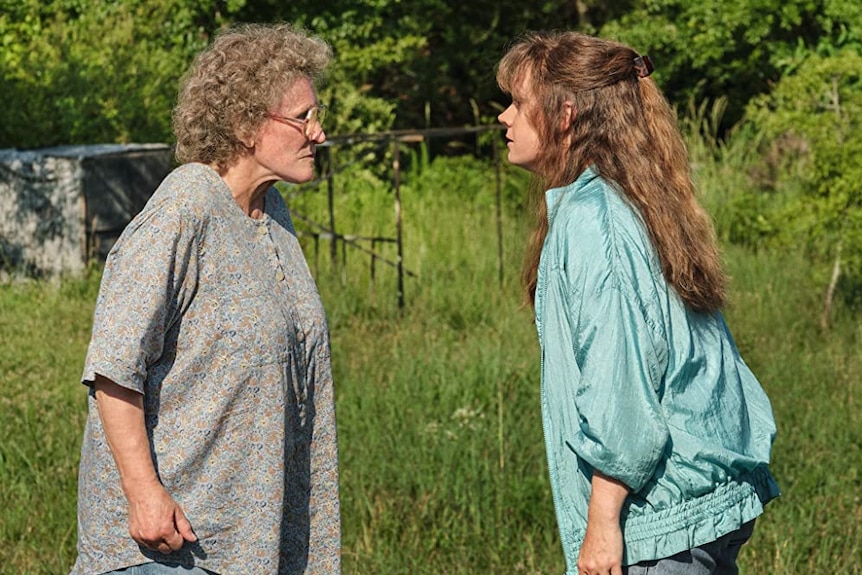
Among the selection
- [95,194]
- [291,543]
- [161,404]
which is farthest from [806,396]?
[95,194]

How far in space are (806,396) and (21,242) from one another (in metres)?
6.69

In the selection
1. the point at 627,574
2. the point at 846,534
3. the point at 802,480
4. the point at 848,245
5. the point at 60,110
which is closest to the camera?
the point at 627,574

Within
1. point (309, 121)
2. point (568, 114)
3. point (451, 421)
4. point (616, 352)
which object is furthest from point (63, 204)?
point (616, 352)

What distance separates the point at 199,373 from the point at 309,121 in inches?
25.7

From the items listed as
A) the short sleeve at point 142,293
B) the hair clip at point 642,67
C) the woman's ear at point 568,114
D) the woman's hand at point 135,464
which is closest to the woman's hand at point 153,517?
the woman's hand at point 135,464

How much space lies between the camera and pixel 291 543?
3.10 meters

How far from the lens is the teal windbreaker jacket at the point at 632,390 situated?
8.25ft

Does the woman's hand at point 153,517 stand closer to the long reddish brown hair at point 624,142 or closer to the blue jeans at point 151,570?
the blue jeans at point 151,570

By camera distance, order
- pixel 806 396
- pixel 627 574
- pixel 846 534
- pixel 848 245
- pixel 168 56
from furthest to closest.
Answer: pixel 168 56, pixel 848 245, pixel 806 396, pixel 846 534, pixel 627 574

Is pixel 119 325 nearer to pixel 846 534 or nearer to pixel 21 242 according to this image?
pixel 846 534

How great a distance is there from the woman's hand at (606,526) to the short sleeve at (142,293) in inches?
35.8

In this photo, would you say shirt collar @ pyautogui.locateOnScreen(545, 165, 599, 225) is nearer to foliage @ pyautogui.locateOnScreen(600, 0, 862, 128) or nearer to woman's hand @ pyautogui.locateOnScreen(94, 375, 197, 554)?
woman's hand @ pyautogui.locateOnScreen(94, 375, 197, 554)

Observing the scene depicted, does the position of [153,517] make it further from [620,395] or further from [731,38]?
[731,38]

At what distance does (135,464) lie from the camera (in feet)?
8.74
